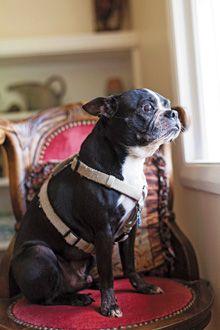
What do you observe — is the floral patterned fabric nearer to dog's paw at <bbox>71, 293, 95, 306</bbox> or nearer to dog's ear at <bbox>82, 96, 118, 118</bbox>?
dog's paw at <bbox>71, 293, 95, 306</bbox>

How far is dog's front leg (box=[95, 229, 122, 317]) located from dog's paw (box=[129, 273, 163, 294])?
0.16m

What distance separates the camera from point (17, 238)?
1239 mm

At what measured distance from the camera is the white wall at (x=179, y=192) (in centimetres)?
133

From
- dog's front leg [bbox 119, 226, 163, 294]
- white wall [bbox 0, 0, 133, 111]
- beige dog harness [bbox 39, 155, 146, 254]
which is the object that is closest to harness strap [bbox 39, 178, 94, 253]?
beige dog harness [bbox 39, 155, 146, 254]

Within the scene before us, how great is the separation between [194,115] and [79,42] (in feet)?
2.94

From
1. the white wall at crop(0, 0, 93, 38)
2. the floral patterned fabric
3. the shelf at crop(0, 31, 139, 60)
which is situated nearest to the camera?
the floral patterned fabric

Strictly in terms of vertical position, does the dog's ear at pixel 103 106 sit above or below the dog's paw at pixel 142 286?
above

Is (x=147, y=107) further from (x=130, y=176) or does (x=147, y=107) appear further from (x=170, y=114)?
(x=130, y=176)

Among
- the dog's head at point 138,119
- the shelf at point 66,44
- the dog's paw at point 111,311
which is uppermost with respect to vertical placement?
the shelf at point 66,44

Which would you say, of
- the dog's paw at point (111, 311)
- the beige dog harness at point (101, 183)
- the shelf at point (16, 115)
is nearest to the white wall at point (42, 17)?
the shelf at point (16, 115)

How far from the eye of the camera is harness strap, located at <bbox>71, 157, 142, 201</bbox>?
1051 mm

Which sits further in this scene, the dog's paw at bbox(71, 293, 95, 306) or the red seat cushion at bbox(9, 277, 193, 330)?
the dog's paw at bbox(71, 293, 95, 306)

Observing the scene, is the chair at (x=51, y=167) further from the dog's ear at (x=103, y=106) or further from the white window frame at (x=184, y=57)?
the dog's ear at (x=103, y=106)

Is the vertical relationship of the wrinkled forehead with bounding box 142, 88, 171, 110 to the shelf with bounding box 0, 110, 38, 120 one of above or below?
above
